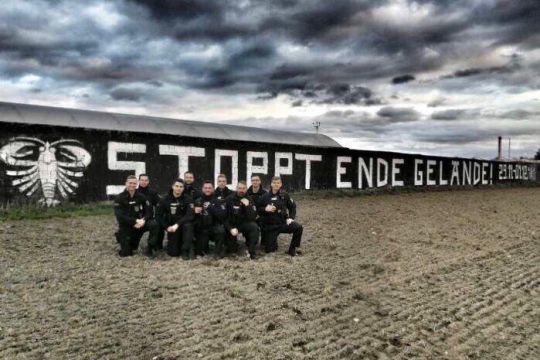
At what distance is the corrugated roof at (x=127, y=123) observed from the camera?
A: 15359 millimetres

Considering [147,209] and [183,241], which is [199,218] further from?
[147,209]

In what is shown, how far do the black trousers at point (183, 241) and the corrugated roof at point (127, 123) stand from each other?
8.22m

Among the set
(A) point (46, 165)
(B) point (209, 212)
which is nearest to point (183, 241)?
(B) point (209, 212)

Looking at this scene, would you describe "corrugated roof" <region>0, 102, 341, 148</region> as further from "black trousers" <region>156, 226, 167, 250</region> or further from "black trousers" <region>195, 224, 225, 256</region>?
"black trousers" <region>195, 224, 225, 256</region>

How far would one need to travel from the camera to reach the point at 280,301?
529 cm

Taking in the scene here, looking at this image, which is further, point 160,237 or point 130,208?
point 160,237

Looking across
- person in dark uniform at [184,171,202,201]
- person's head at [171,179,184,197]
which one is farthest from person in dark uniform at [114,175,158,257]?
person in dark uniform at [184,171,202,201]

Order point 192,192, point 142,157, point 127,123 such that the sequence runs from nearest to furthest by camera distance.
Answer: point 192,192, point 142,157, point 127,123

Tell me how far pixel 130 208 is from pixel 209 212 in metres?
1.31

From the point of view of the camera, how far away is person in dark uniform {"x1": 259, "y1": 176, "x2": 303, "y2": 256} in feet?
25.8

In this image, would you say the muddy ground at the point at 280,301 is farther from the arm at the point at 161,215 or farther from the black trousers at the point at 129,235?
the arm at the point at 161,215

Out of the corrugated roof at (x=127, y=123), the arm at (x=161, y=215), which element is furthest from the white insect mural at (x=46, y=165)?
the arm at (x=161, y=215)

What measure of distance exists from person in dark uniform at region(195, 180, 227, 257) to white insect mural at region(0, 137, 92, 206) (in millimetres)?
7352

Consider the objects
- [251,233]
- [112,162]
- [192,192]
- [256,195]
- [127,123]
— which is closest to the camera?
[251,233]
